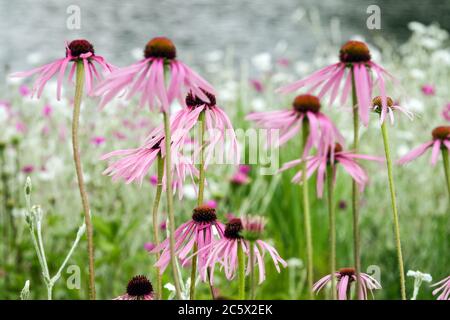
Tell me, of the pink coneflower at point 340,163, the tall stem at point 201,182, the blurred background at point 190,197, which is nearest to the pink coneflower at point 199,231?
the tall stem at point 201,182

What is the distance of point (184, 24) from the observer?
17.3 ft

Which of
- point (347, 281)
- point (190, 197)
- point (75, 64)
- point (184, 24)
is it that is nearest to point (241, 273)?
point (347, 281)

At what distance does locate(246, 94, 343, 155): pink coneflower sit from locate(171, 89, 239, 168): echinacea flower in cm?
11

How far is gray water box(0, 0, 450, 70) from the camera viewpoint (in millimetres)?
4059

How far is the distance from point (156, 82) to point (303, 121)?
0.11m

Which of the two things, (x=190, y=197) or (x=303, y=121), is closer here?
(x=303, y=121)

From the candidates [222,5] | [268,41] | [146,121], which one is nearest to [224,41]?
[268,41]

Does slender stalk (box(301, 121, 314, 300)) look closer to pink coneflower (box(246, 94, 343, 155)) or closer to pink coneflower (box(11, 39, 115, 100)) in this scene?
pink coneflower (box(246, 94, 343, 155))

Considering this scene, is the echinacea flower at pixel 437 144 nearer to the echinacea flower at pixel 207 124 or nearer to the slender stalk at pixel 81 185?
the echinacea flower at pixel 207 124

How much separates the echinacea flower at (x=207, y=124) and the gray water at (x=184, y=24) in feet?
10.5

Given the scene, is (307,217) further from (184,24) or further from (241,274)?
(184,24)

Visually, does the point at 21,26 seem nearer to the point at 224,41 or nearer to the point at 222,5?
the point at 224,41

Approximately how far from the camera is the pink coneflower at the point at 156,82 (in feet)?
1.46
